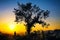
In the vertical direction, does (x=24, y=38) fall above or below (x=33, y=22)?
below

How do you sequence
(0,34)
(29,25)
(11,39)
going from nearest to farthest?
(11,39) → (0,34) → (29,25)

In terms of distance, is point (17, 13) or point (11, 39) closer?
point (11, 39)

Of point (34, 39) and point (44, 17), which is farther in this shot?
point (44, 17)

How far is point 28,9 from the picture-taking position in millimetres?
23344

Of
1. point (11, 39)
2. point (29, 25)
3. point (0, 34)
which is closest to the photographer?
point (11, 39)

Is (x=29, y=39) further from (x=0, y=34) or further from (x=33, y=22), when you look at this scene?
(x=33, y=22)

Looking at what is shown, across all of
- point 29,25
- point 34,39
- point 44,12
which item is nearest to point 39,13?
point 44,12

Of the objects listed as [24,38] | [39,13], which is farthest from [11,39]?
[39,13]

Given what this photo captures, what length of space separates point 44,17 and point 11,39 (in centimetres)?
909

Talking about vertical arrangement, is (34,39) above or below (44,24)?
below

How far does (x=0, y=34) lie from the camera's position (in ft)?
57.3

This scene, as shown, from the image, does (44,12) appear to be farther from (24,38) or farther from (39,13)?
(24,38)

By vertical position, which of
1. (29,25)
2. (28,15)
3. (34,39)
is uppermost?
(28,15)

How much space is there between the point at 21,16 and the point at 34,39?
7826 millimetres
